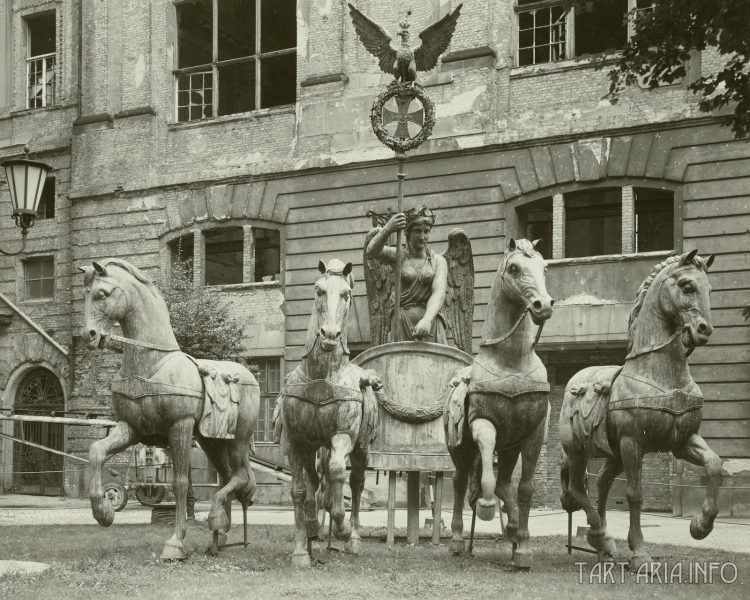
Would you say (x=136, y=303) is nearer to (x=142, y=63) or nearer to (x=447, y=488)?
(x=447, y=488)

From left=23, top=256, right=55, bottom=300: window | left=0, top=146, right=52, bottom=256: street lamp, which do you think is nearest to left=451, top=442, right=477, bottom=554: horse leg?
left=0, top=146, right=52, bottom=256: street lamp

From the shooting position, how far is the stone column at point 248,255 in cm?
2408

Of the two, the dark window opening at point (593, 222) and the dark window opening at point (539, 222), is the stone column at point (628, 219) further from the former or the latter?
the dark window opening at point (539, 222)

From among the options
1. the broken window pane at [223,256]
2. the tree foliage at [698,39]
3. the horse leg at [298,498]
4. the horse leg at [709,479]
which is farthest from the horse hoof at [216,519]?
the broken window pane at [223,256]

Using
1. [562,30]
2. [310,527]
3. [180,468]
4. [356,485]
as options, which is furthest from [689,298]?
[562,30]

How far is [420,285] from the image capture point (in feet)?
38.8

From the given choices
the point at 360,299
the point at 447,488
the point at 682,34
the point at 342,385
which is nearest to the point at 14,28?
the point at 360,299

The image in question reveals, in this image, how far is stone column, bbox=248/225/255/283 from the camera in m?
24.1

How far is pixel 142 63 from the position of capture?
2605cm

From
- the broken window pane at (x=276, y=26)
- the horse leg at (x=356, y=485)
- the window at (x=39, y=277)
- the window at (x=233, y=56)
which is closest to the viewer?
the horse leg at (x=356, y=485)

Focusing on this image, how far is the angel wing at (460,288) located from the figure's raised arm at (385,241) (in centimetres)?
73

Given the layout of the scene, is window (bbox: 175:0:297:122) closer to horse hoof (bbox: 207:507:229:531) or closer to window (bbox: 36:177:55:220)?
window (bbox: 36:177:55:220)

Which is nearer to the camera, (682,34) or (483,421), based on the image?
(483,421)

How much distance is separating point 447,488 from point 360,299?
14.3 ft
